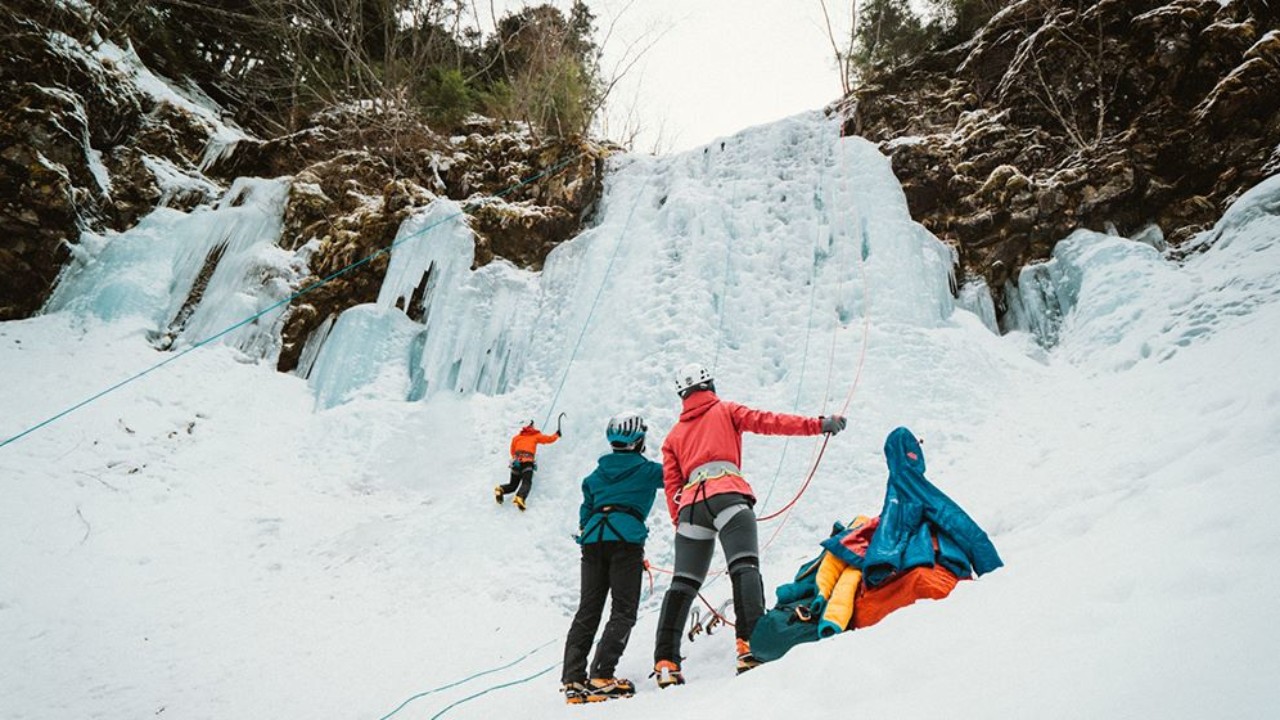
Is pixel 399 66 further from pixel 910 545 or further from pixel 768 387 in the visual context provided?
pixel 910 545

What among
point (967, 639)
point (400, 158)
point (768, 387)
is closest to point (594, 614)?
point (967, 639)

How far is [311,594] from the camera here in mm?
5441

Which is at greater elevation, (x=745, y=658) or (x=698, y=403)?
(x=698, y=403)

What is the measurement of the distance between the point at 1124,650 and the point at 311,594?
613 cm

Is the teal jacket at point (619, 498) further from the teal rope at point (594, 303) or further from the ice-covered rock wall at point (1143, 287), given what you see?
the ice-covered rock wall at point (1143, 287)

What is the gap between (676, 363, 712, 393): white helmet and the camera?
136 inches

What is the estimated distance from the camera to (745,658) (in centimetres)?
254

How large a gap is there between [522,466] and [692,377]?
3.48 m

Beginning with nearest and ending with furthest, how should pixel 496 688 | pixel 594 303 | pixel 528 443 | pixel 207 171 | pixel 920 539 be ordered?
pixel 920 539, pixel 496 688, pixel 528 443, pixel 594 303, pixel 207 171

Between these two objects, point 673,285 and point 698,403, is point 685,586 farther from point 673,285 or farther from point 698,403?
point 673,285

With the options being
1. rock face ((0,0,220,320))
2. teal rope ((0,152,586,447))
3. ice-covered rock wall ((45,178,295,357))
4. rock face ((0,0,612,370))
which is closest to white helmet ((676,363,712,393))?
rock face ((0,0,612,370))

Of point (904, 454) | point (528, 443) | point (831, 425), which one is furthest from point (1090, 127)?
point (528, 443)

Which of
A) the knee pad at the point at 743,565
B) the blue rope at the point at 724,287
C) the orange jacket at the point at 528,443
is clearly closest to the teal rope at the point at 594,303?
the orange jacket at the point at 528,443

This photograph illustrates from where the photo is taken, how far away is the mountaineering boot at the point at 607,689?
281cm
